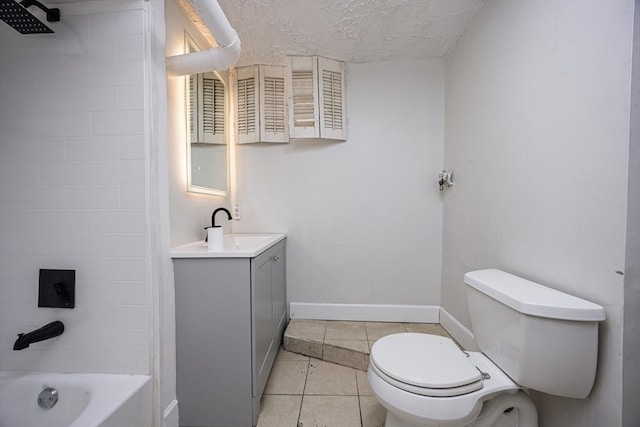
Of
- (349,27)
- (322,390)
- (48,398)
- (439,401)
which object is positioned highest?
(349,27)

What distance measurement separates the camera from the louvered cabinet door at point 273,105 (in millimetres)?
2025

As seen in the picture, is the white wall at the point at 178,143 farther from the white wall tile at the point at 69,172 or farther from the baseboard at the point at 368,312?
the baseboard at the point at 368,312

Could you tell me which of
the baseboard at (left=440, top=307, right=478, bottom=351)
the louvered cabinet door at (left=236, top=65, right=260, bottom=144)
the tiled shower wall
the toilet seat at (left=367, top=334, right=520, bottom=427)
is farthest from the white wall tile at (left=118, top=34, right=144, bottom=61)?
the baseboard at (left=440, top=307, right=478, bottom=351)

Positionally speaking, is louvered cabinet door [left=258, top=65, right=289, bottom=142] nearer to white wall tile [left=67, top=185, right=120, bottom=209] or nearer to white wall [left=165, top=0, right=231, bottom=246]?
white wall [left=165, top=0, right=231, bottom=246]

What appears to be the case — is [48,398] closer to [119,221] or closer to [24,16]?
[119,221]

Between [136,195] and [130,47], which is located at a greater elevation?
[130,47]

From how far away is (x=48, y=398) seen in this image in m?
1.03

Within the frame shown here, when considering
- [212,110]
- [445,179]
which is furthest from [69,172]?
[445,179]

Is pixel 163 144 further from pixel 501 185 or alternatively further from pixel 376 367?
→ pixel 501 185

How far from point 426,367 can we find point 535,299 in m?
0.45

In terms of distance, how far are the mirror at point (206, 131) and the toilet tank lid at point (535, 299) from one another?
1580 mm

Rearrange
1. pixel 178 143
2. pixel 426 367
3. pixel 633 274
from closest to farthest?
1. pixel 633 274
2. pixel 426 367
3. pixel 178 143

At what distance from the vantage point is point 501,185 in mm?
1308

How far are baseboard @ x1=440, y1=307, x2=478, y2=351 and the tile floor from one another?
0.23 feet
